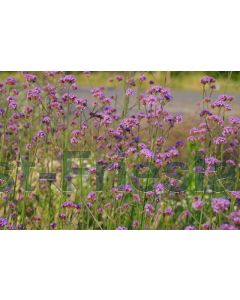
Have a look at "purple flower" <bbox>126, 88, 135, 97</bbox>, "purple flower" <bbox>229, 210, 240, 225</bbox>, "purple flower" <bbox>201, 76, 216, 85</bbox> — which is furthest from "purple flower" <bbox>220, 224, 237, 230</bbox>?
"purple flower" <bbox>126, 88, 135, 97</bbox>

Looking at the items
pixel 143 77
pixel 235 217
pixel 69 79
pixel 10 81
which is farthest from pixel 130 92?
pixel 235 217

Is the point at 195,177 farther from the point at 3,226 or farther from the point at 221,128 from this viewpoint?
the point at 3,226

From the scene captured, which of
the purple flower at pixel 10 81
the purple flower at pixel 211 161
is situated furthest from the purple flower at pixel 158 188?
the purple flower at pixel 10 81

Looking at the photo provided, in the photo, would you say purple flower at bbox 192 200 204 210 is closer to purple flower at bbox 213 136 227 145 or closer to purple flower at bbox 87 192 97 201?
purple flower at bbox 213 136 227 145

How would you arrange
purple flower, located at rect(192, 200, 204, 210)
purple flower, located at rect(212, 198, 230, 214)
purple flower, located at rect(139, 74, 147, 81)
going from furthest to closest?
purple flower, located at rect(139, 74, 147, 81), purple flower, located at rect(192, 200, 204, 210), purple flower, located at rect(212, 198, 230, 214)

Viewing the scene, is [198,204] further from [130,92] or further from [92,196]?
[130,92]

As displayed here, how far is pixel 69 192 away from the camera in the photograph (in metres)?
4.13

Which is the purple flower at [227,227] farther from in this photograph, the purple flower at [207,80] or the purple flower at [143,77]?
the purple flower at [143,77]

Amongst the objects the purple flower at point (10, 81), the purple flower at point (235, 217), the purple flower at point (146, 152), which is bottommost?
the purple flower at point (235, 217)

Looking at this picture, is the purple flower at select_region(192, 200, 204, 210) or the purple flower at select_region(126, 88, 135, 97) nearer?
the purple flower at select_region(192, 200, 204, 210)

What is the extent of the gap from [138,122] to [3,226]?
118 cm

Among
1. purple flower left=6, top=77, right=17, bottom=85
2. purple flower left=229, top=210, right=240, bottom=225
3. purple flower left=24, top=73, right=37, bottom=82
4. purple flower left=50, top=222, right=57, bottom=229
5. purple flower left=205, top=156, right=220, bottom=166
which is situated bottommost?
purple flower left=50, top=222, right=57, bottom=229

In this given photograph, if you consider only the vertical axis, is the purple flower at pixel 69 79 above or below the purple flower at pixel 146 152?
above

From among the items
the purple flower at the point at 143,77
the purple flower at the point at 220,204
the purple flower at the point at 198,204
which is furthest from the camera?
the purple flower at the point at 143,77
